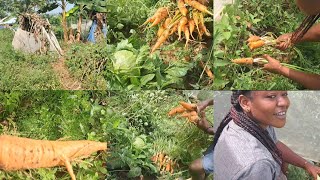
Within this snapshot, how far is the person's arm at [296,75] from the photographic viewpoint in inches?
95.4

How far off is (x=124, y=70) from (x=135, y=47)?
0.13 metres

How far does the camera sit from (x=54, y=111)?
2.80 meters

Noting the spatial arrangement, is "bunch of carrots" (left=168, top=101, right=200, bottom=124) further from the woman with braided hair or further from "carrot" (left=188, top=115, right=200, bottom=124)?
the woman with braided hair

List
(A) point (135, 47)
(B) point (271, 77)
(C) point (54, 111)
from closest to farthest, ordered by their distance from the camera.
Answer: (B) point (271, 77) → (A) point (135, 47) → (C) point (54, 111)

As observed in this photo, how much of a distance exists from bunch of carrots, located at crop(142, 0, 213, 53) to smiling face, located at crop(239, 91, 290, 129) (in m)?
0.38

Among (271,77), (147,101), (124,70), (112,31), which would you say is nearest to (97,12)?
(112,31)

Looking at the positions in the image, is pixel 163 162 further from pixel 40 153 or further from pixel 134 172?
pixel 40 153

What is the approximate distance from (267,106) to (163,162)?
0.59 m

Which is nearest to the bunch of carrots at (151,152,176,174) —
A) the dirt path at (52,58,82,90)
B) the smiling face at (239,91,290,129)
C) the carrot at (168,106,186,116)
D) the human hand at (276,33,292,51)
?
the carrot at (168,106,186,116)

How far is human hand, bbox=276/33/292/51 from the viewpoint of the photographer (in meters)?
2.45

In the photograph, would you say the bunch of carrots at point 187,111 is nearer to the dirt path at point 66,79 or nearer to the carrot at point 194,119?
the carrot at point 194,119

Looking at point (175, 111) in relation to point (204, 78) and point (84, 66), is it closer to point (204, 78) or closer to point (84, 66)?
point (204, 78)

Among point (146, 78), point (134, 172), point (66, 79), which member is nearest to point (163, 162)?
point (134, 172)

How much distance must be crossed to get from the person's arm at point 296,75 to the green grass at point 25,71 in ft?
3.69
